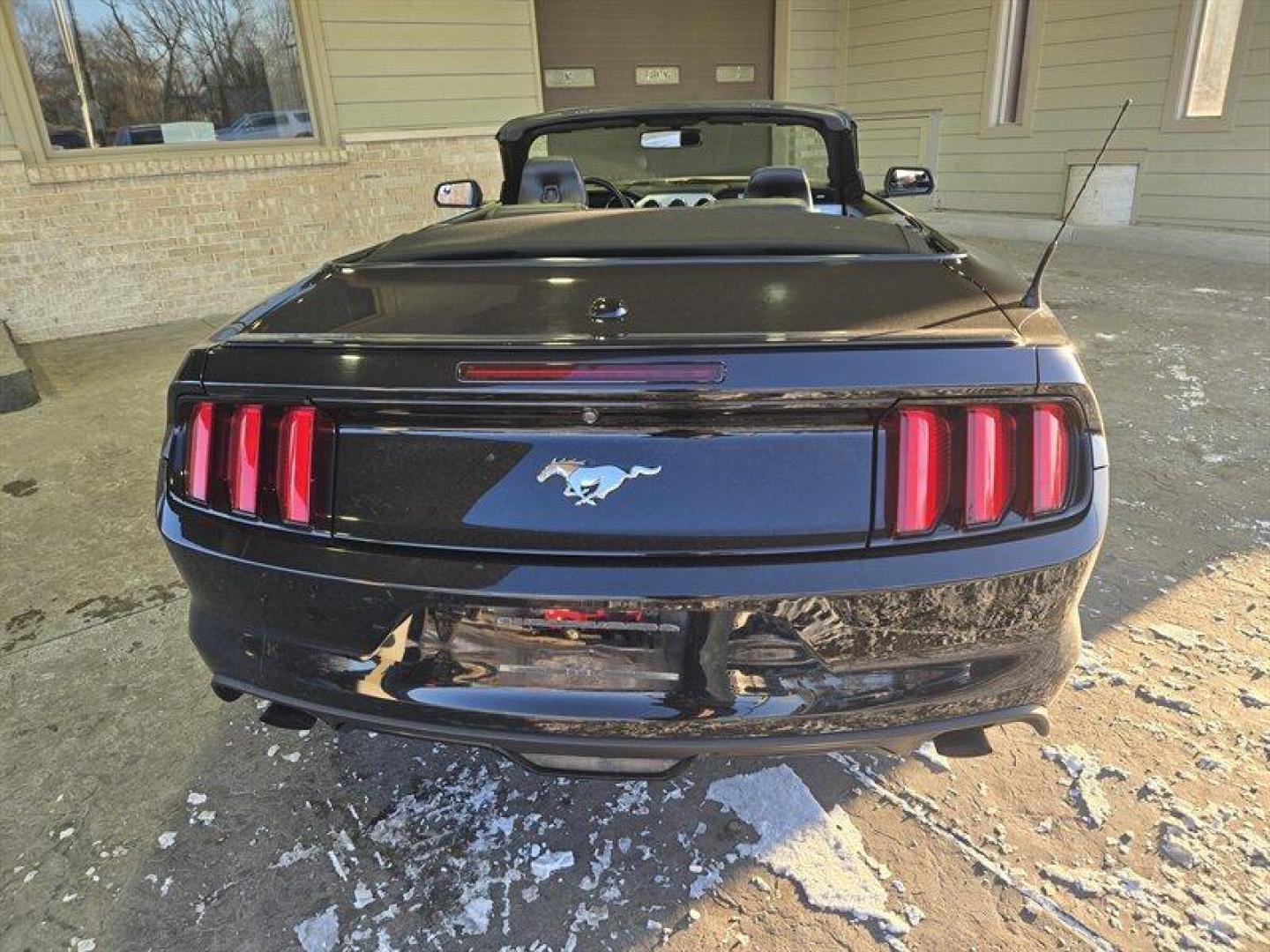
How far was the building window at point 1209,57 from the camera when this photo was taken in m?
7.75

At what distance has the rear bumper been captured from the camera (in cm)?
139

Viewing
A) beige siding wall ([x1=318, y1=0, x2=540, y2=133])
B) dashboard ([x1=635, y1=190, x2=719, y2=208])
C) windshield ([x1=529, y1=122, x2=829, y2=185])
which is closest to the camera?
windshield ([x1=529, y1=122, x2=829, y2=185])

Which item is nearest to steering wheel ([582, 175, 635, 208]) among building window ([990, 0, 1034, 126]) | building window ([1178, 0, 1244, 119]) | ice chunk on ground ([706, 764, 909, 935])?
ice chunk on ground ([706, 764, 909, 935])

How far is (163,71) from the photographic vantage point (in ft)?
22.5

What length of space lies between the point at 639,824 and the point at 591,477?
0.92 metres

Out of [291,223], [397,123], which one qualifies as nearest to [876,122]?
[397,123]

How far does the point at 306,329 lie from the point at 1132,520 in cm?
298

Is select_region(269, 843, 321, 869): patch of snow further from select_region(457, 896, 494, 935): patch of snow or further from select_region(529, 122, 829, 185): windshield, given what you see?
select_region(529, 122, 829, 185): windshield

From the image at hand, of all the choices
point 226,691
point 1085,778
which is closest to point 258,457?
point 226,691

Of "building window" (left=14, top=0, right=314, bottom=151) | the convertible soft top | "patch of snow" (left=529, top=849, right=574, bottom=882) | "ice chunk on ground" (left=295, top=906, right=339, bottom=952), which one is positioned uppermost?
"building window" (left=14, top=0, right=314, bottom=151)

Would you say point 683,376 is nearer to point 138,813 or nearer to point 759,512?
point 759,512

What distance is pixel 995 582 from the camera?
141 cm

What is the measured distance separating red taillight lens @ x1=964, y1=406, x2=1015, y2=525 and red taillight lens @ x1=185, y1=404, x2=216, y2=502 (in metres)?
1.38

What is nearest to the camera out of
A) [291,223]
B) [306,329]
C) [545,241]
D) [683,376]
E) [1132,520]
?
[683,376]
